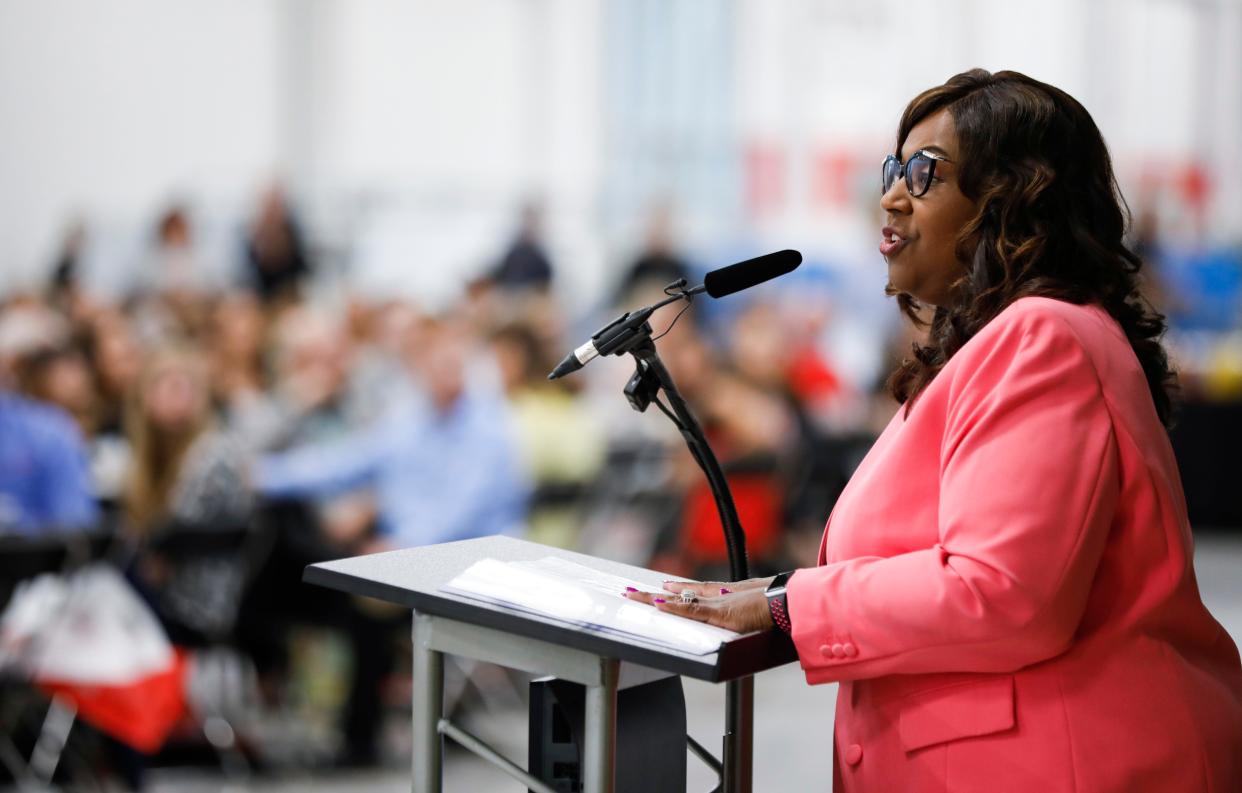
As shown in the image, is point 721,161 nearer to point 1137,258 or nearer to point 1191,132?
point 1191,132

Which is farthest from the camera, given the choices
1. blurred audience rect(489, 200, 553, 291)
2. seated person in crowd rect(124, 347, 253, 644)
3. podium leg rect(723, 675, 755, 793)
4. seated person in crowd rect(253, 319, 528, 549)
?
blurred audience rect(489, 200, 553, 291)

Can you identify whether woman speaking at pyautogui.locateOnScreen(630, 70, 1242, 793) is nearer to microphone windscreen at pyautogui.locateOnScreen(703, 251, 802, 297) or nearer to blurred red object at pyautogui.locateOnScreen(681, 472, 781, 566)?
microphone windscreen at pyautogui.locateOnScreen(703, 251, 802, 297)

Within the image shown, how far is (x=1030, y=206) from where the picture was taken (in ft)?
5.64

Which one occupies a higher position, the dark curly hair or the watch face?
the dark curly hair

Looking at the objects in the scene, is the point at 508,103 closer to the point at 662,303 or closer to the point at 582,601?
the point at 662,303

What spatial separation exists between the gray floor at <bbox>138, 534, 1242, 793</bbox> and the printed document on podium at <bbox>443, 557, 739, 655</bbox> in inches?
85.2

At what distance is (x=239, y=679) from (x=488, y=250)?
6.70m

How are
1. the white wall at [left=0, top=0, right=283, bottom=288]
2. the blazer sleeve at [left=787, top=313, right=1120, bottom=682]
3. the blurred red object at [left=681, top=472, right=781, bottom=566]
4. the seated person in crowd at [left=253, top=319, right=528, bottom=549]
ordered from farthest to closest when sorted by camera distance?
the white wall at [left=0, top=0, right=283, bottom=288] < the blurred red object at [left=681, top=472, right=781, bottom=566] < the seated person in crowd at [left=253, top=319, right=528, bottom=549] < the blazer sleeve at [left=787, top=313, right=1120, bottom=682]

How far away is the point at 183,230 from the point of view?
9.30 meters

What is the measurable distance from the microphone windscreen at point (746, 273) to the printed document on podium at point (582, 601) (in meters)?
0.40

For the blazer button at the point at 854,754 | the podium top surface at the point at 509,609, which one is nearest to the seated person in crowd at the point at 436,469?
the podium top surface at the point at 509,609

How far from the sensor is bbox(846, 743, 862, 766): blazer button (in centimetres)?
181

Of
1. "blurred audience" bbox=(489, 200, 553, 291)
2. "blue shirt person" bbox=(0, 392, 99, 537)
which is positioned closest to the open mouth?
"blue shirt person" bbox=(0, 392, 99, 537)

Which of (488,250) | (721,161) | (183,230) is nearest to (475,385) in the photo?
(183,230)
